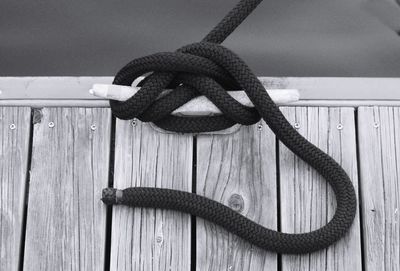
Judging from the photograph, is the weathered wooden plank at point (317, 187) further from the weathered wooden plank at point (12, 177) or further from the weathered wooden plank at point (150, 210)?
the weathered wooden plank at point (12, 177)

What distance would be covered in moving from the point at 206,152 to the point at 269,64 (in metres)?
0.58

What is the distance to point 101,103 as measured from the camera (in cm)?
197

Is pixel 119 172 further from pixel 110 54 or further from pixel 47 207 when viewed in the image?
pixel 110 54

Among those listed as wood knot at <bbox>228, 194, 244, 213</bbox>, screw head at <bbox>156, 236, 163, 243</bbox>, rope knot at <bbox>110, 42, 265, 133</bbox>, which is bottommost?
screw head at <bbox>156, 236, 163, 243</bbox>

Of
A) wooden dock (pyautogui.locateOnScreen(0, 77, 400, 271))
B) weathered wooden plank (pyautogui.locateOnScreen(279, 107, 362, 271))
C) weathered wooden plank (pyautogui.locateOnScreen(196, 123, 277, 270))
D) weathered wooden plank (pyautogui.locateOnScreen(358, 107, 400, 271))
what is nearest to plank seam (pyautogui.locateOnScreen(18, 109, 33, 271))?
wooden dock (pyautogui.locateOnScreen(0, 77, 400, 271))

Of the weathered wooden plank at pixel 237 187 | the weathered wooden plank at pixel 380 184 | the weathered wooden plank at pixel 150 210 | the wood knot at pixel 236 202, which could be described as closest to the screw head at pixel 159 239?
the weathered wooden plank at pixel 150 210

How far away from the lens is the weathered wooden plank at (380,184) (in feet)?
6.04

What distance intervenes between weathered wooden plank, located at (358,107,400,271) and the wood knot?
0.35m

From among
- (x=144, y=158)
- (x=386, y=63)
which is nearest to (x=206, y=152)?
(x=144, y=158)

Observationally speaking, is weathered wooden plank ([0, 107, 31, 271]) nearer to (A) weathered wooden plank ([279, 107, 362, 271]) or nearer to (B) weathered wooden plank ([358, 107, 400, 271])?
(A) weathered wooden plank ([279, 107, 362, 271])

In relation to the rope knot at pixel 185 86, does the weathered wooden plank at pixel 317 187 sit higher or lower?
lower

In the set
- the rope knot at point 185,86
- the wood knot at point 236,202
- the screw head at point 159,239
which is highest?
the rope knot at point 185,86

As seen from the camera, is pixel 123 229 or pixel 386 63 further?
pixel 386 63

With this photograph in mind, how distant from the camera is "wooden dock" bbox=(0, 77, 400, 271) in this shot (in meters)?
1.85
